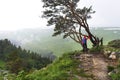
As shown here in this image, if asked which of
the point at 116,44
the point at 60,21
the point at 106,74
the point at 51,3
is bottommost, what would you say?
the point at 106,74

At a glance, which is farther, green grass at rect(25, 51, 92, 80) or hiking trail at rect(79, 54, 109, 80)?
hiking trail at rect(79, 54, 109, 80)

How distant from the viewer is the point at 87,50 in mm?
39219

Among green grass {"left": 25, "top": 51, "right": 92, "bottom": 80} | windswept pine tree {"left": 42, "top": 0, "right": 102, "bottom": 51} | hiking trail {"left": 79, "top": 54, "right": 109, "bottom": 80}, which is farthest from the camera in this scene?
windswept pine tree {"left": 42, "top": 0, "right": 102, "bottom": 51}

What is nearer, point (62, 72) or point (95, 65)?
point (62, 72)

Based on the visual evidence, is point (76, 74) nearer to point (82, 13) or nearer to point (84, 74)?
point (84, 74)

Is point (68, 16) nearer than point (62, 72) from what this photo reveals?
No

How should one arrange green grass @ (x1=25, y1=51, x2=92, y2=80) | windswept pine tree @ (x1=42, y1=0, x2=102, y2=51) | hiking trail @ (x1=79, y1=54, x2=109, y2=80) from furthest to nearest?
windswept pine tree @ (x1=42, y1=0, x2=102, y2=51) < hiking trail @ (x1=79, y1=54, x2=109, y2=80) < green grass @ (x1=25, y1=51, x2=92, y2=80)

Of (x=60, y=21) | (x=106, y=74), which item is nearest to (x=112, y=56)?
(x=106, y=74)

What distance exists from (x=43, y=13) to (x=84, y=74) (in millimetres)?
17285

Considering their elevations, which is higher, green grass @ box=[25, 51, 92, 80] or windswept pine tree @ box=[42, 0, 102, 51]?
windswept pine tree @ box=[42, 0, 102, 51]

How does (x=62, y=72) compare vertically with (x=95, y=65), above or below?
below

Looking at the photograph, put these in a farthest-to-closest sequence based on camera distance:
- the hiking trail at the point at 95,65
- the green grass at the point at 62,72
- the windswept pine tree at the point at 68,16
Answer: the windswept pine tree at the point at 68,16 → the hiking trail at the point at 95,65 → the green grass at the point at 62,72

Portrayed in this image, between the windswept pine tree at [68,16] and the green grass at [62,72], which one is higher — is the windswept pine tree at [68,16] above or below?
above

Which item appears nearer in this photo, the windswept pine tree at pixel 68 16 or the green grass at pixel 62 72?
the green grass at pixel 62 72
